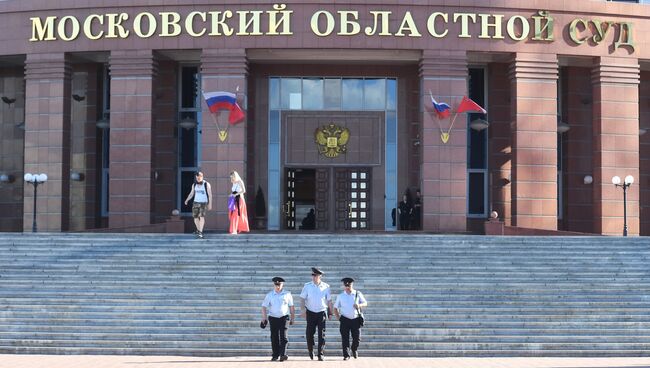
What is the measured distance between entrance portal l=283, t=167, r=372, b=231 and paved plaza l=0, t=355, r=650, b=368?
16203 mm

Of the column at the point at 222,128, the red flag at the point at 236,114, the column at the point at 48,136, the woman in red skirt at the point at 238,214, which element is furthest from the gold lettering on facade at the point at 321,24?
the woman in red skirt at the point at 238,214

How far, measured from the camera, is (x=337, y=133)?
3234 cm

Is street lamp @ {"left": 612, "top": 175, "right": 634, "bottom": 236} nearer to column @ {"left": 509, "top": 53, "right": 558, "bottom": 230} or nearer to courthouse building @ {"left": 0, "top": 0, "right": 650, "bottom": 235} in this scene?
courthouse building @ {"left": 0, "top": 0, "right": 650, "bottom": 235}

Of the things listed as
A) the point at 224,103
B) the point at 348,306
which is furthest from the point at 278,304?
the point at 224,103

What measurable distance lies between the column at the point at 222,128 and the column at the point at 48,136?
4.74m

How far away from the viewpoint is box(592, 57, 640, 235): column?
30.0m

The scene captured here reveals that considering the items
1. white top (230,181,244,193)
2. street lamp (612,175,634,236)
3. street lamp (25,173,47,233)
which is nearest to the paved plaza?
white top (230,181,244,193)

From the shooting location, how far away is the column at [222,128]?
29031mm

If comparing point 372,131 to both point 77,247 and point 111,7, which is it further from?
point 77,247

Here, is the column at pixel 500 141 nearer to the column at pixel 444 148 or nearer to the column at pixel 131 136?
the column at pixel 444 148

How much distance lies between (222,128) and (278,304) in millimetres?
14690

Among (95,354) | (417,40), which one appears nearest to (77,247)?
(95,354)

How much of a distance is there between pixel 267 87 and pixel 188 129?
310 centimetres

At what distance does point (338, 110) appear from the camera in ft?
106
